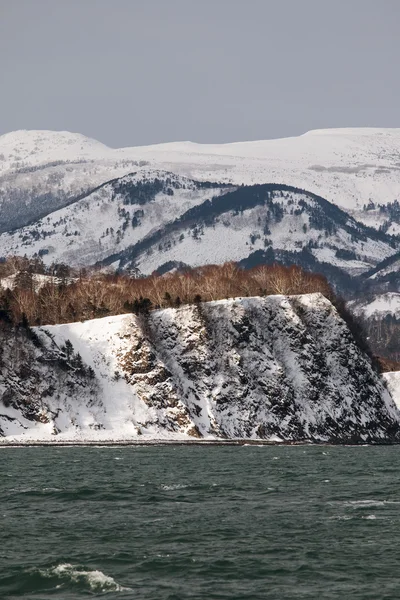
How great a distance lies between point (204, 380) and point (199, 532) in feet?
366

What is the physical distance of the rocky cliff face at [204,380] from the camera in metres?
171

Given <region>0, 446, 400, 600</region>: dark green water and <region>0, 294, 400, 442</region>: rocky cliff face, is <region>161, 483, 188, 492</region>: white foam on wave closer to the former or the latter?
<region>0, 446, 400, 600</region>: dark green water

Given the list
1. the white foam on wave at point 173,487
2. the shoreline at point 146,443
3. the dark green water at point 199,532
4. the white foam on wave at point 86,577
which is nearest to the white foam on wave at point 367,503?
the dark green water at point 199,532

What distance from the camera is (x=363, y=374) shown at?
197m

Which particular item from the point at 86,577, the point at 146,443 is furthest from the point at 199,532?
the point at 146,443

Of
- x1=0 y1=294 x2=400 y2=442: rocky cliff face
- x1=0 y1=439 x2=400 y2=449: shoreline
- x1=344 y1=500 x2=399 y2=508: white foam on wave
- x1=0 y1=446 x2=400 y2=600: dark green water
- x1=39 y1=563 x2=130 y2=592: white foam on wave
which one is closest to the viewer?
x1=39 y1=563 x2=130 y2=592: white foam on wave

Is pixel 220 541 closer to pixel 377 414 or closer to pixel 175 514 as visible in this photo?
pixel 175 514

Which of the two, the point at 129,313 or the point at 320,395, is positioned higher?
the point at 129,313

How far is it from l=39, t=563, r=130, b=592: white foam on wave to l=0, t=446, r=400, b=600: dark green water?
47mm

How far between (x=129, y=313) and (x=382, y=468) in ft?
249

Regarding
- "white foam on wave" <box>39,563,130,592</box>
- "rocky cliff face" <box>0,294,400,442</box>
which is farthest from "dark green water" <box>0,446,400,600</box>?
"rocky cliff face" <box>0,294,400,442</box>

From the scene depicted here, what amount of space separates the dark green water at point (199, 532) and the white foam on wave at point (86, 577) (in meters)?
0.05

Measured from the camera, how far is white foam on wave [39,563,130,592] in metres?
54.5

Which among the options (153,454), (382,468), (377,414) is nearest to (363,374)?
(377,414)
